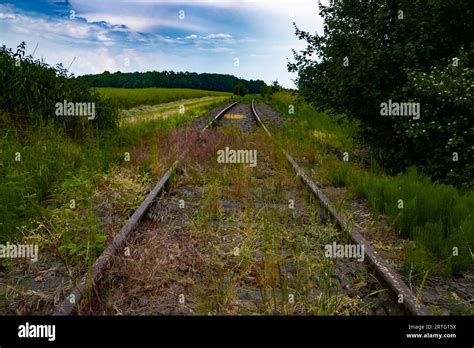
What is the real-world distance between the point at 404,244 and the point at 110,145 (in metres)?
5.55

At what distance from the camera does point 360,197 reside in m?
5.01

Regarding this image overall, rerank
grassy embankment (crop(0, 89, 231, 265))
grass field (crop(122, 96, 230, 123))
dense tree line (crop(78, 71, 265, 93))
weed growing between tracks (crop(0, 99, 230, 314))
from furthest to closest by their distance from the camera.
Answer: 1. dense tree line (crop(78, 71, 265, 93))
2. grass field (crop(122, 96, 230, 123))
3. grassy embankment (crop(0, 89, 231, 265))
4. weed growing between tracks (crop(0, 99, 230, 314))

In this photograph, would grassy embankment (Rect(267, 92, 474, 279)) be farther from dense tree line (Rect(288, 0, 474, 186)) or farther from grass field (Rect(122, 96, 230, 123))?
grass field (Rect(122, 96, 230, 123))

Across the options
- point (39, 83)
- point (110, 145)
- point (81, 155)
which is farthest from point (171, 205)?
point (39, 83)

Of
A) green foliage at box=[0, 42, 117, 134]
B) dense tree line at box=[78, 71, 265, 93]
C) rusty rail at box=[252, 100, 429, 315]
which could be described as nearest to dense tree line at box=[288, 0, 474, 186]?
rusty rail at box=[252, 100, 429, 315]

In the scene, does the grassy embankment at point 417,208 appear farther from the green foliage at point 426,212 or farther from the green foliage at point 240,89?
the green foliage at point 240,89

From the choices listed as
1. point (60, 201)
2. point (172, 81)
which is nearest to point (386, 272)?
point (60, 201)

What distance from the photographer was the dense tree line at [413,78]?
5.11m

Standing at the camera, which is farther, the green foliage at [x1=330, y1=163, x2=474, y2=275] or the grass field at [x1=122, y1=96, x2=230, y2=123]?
the grass field at [x1=122, y1=96, x2=230, y2=123]

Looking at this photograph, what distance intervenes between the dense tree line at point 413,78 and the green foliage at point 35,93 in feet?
16.9

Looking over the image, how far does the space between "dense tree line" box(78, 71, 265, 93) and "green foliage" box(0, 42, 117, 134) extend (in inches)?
1046

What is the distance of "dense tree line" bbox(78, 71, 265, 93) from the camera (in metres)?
53.5

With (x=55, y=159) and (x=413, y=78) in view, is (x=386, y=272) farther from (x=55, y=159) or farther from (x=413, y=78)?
(x=55, y=159)

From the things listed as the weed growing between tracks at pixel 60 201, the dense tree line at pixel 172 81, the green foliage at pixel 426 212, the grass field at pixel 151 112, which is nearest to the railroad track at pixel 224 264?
the weed growing between tracks at pixel 60 201
